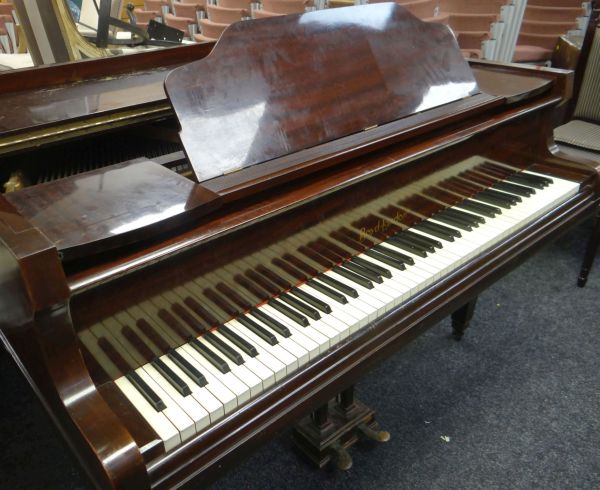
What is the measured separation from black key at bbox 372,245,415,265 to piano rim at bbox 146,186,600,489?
0.36ft

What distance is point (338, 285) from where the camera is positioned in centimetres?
146

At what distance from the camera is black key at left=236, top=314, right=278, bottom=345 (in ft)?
4.12

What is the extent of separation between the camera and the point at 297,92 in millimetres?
1462

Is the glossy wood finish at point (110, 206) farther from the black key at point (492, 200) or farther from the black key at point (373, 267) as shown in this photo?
the black key at point (492, 200)

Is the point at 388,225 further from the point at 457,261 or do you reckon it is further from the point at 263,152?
the point at 263,152

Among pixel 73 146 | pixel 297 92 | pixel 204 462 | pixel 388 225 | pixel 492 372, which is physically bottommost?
pixel 492 372

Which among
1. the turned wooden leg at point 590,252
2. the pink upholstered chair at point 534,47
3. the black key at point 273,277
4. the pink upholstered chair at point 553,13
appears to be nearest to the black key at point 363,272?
the black key at point 273,277

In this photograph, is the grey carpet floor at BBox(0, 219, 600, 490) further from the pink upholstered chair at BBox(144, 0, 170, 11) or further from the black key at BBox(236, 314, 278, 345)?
the pink upholstered chair at BBox(144, 0, 170, 11)

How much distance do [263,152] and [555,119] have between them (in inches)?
55.2

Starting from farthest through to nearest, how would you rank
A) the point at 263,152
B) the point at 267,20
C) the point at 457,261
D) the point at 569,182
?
the point at 569,182 < the point at 457,261 < the point at 267,20 < the point at 263,152

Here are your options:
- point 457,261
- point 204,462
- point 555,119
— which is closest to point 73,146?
point 204,462

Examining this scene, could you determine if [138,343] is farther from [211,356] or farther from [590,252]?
[590,252]

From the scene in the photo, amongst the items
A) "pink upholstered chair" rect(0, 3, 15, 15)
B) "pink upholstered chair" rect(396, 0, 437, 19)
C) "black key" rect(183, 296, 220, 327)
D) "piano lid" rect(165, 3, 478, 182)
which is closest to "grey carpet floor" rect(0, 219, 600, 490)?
"black key" rect(183, 296, 220, 327)

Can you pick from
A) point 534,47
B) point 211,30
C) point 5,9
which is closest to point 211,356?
point 534,47
